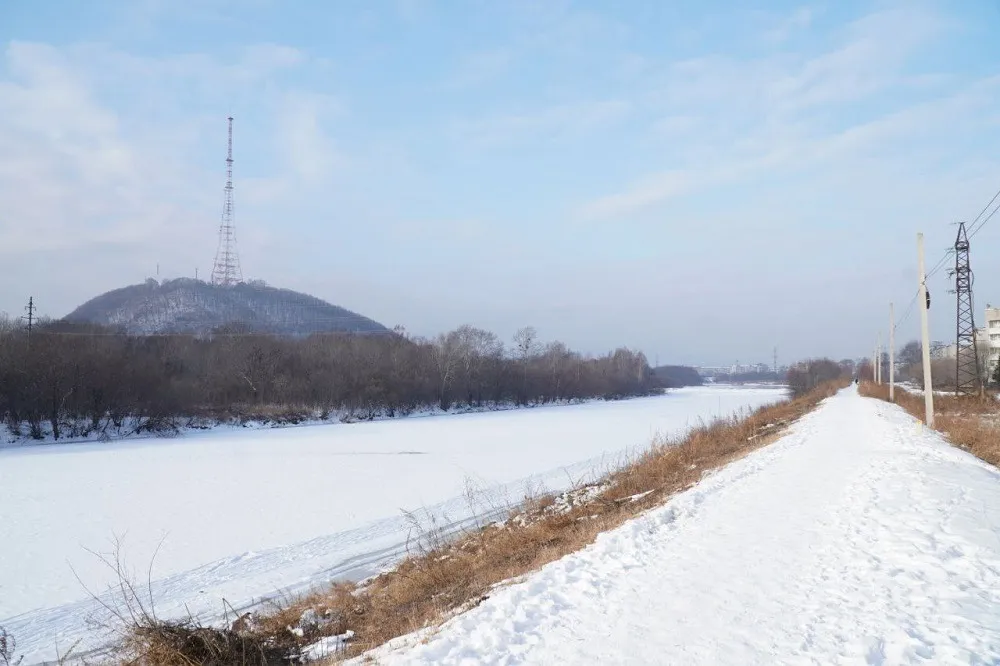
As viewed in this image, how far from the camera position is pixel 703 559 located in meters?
6.28

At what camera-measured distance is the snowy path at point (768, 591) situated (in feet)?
14.2

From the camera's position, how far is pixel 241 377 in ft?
210

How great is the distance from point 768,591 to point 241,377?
6594 centimetres

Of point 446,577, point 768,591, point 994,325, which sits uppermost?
point 994,325

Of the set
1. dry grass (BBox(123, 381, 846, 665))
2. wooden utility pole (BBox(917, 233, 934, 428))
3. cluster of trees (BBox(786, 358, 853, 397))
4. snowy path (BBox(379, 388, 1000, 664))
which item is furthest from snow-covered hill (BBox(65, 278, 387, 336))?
snowy path (BBox(379, 388, 1000, 664))

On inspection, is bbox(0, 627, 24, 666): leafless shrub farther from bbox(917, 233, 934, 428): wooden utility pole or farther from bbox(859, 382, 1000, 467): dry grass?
bbox(917, 233, 934, 428): wooden utility pole

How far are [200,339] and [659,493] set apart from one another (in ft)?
260

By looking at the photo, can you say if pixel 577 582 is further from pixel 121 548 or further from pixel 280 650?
pixel 121 548

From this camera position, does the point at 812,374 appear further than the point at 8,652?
Yes

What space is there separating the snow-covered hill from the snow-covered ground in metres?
90.7

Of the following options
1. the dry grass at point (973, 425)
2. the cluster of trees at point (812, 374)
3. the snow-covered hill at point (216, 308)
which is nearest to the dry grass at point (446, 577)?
the dry grass at point (973, 425)

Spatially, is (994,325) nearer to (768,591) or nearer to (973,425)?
(973,425)

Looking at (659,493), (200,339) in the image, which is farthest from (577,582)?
(200,339)

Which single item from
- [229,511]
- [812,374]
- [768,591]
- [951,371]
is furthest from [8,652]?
[812,374]
